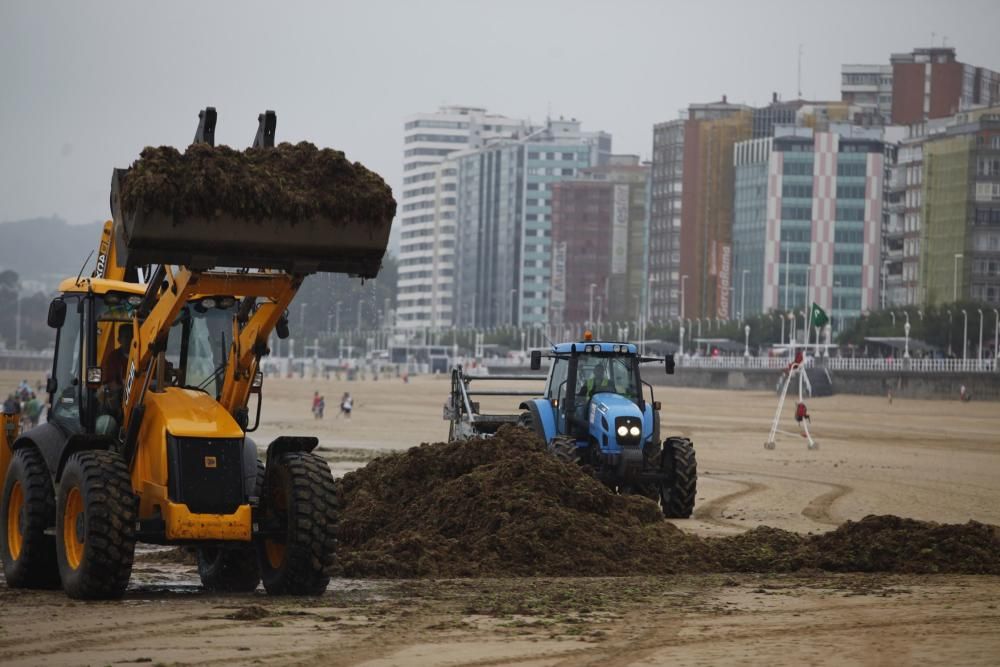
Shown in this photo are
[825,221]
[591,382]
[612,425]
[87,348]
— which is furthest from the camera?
[825,221]

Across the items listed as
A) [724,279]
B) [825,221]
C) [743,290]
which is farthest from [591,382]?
[743,290]

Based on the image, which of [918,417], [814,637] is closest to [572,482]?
[814,637]

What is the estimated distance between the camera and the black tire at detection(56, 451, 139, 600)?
12.6 metres

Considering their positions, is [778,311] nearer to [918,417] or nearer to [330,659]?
[918,417]

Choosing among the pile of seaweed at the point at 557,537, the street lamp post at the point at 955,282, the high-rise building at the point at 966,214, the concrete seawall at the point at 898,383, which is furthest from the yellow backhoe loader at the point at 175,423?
the high-rise building at the point at 966,214

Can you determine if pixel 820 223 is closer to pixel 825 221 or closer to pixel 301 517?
pixel 825 221

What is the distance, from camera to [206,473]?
12773 millimetres

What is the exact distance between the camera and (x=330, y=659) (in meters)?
10.6

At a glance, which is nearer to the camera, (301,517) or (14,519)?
(301,517)

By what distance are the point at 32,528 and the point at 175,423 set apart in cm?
159

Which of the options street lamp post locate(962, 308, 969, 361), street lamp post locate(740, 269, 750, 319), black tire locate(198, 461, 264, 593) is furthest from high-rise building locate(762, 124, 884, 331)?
black tire locate(198, 461, 264, 593)

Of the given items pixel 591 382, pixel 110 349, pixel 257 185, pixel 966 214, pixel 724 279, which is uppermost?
pixel 966 214

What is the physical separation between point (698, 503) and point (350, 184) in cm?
1367

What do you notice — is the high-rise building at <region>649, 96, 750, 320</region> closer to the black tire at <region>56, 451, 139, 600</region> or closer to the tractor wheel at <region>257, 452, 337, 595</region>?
the tractor wheel at <region>257, 452, 337, 595</region>
